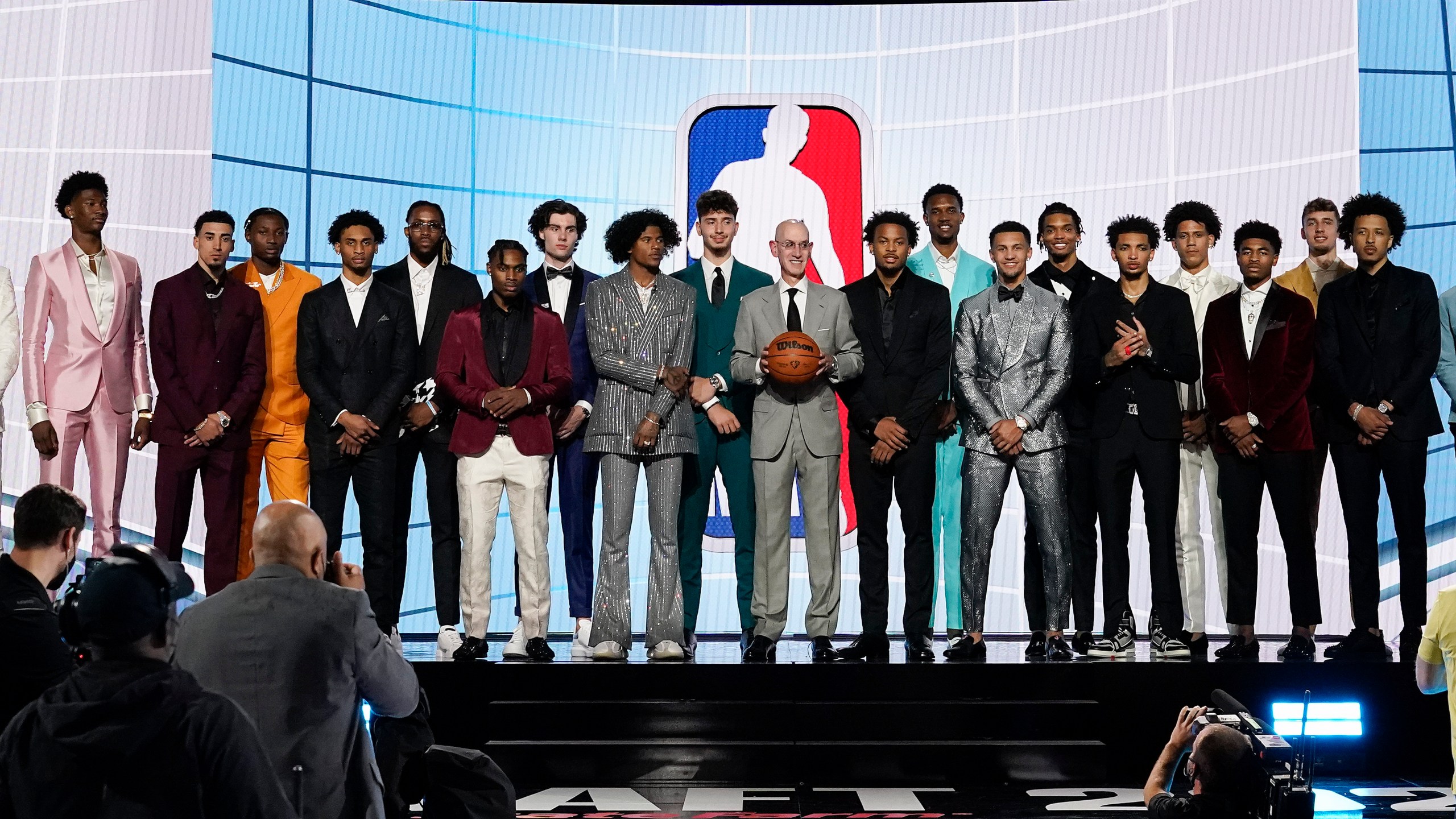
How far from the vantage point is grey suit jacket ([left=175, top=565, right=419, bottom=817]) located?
2639mm

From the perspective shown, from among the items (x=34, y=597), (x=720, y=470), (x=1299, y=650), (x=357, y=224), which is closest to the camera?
(x=34, y=597)

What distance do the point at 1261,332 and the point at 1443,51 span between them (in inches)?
94.0

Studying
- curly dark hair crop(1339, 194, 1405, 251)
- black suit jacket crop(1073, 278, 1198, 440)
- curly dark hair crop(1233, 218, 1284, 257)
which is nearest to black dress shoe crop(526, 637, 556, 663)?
black suit jacket crop(1073, 278, 1198, 440)

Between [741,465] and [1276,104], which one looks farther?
[1276,104]

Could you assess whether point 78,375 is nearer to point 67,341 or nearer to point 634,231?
point 67,341

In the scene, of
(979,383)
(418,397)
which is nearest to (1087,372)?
(979,383)

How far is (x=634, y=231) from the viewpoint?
596cm

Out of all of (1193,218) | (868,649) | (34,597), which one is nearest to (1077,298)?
(1193,218)

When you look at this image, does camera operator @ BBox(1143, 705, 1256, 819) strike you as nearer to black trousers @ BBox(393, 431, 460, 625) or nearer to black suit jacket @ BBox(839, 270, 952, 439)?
black suit jacket @ BBox(839, 270, 952, 439)

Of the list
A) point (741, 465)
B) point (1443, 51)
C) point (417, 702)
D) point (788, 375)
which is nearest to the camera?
point (417, 702)

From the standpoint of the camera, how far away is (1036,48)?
7.48m

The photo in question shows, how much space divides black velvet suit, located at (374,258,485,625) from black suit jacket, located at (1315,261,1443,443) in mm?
3517

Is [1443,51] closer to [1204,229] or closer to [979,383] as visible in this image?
[1204,229]

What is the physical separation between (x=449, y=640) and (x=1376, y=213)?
4170mm
